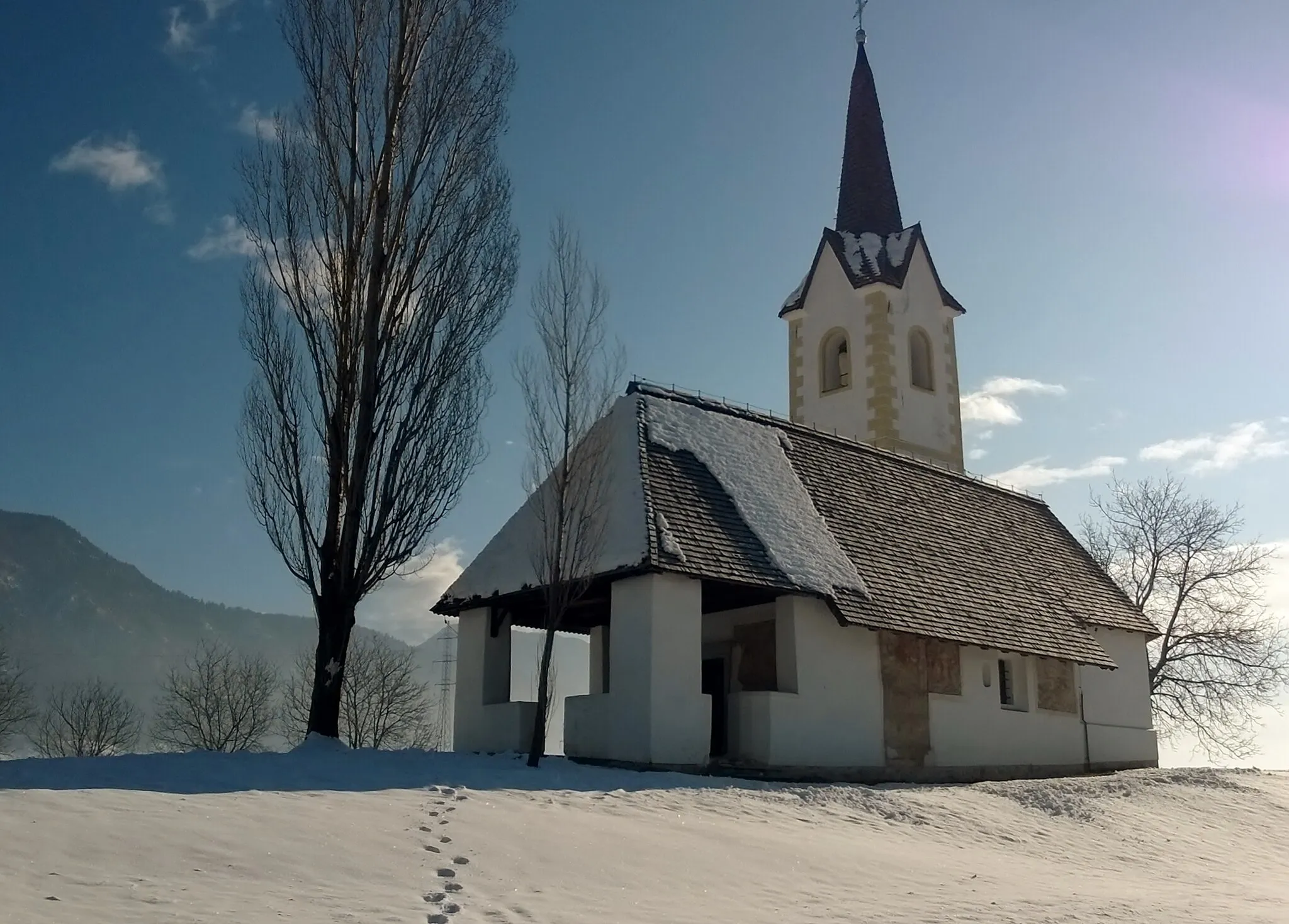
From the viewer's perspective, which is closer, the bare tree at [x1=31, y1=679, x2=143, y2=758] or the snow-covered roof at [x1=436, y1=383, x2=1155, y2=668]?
the snow-covered roof at [x1=436, y1=383, x2=1155, y2=668]

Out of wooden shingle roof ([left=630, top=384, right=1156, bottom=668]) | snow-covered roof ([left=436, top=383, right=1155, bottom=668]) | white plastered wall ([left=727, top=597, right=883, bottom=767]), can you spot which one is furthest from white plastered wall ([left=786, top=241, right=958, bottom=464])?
white plastered wall ([left=727, top=597, right=883, bottom=767])

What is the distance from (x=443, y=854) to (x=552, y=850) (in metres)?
0.97

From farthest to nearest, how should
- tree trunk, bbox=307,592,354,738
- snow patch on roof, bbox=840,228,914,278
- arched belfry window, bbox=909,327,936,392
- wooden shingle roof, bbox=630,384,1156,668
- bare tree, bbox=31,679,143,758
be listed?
1. bare tree, bbox=31,679,143,758
2. snow patch on roof, bbox=840,228,914,278
3. arched belfry window, bbox=909,327,936,392
4. wooden shingle roof, bbox=630,384,1156,668
5. tree trunk, bbox=307,592,354,738

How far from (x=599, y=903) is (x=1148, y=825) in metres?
11.0

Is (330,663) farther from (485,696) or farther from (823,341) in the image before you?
(823,341)

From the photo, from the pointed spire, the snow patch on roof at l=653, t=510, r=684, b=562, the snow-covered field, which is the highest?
the pointed spire

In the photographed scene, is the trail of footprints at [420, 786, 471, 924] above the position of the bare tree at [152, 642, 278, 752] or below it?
below

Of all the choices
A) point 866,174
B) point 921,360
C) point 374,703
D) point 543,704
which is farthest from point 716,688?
point 374,703

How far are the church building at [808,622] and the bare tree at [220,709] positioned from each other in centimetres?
3112

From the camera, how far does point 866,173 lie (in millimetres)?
33000

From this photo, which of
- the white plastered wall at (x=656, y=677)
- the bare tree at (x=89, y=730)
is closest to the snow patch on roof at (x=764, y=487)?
the white plastered wall at (x=656, y=677)

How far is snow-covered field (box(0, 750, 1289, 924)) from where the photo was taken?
6.99 metres

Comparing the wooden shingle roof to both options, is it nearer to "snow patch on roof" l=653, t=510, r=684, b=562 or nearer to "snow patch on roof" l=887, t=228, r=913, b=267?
"snow patch on roof" l=653, t=510, r=684, b=562

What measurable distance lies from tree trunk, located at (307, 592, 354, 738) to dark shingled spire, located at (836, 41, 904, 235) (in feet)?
69.2
